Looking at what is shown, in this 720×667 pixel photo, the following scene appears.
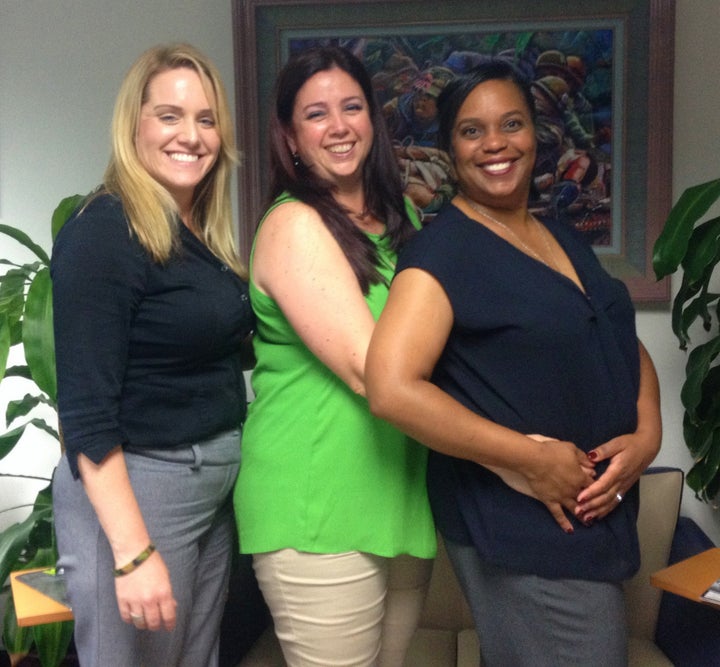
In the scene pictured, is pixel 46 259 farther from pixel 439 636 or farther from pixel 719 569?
pixel 719 569

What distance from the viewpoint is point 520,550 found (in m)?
1.10

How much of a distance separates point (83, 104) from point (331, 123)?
120 cm

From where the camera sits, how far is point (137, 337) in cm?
114

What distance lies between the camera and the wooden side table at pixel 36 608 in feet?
4.13

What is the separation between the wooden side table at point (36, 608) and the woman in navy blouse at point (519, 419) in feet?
2.10

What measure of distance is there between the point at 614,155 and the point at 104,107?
1.41 m

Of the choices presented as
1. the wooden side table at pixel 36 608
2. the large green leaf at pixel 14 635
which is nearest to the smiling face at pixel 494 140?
the wooden side table at pixel 36 608

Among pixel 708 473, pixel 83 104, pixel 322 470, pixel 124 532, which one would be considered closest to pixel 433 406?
pixel 322 470

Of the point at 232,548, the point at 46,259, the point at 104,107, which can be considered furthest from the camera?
the point at 104,107

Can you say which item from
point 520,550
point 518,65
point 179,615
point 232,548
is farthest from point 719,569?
point 518,65

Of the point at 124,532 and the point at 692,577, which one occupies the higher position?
the point at 124,532

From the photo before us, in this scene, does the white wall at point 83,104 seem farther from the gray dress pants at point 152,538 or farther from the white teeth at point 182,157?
the gray dress pants at point 152,538

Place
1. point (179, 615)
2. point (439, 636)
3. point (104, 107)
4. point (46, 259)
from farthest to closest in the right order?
point (104, 107)
point (439, 636)
point (46, 259)
point (179, 615)

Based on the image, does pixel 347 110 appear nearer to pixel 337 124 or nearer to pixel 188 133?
pixel 337 124
